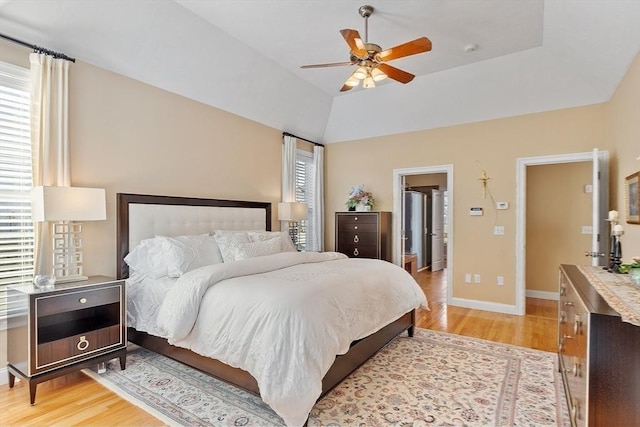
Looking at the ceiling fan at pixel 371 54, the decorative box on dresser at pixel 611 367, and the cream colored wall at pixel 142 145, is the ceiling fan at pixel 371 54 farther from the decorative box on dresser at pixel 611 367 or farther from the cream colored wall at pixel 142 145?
the decorative box on dresser at pixel 611 367

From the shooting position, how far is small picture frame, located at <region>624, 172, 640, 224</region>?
2.84 m

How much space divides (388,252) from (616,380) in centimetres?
424

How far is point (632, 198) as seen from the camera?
9.90 ft

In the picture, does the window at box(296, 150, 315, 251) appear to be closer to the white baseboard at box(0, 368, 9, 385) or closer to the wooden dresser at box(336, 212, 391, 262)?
the wooden dresser at box(336, 212, 391, 262)

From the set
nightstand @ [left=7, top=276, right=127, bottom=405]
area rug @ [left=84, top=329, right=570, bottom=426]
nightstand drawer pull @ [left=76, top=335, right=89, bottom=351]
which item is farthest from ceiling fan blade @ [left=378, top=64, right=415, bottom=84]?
nightstand drawer pull @ [left=76, top=335, right=89, bottom=351]

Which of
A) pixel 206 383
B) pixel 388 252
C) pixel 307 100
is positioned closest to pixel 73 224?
pixel 206 383

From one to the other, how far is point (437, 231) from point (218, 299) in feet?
25.3

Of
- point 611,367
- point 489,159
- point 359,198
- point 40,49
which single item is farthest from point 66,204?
point 489,159

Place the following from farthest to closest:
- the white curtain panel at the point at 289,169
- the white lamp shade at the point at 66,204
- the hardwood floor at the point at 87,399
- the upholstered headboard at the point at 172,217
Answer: the white curtain panel at the point at 289,169 → the upholstered headboard at the point at 172,217 → the white lamp shade at the point at 66,204 → the hardwood floor at the point at 87,399

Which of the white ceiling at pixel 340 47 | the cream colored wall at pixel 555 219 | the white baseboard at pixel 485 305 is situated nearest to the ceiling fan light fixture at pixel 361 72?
the white ceiling at pixel 340 47

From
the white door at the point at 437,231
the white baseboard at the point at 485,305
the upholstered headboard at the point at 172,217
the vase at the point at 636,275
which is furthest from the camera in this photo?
the white door at the point at 437,231

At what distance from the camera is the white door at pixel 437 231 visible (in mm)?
8953

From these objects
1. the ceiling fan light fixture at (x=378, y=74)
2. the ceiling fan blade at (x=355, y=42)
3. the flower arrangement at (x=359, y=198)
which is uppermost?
the ceiling fan blade at (x=355, y=42)

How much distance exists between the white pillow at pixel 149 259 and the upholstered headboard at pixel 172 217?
115mm
